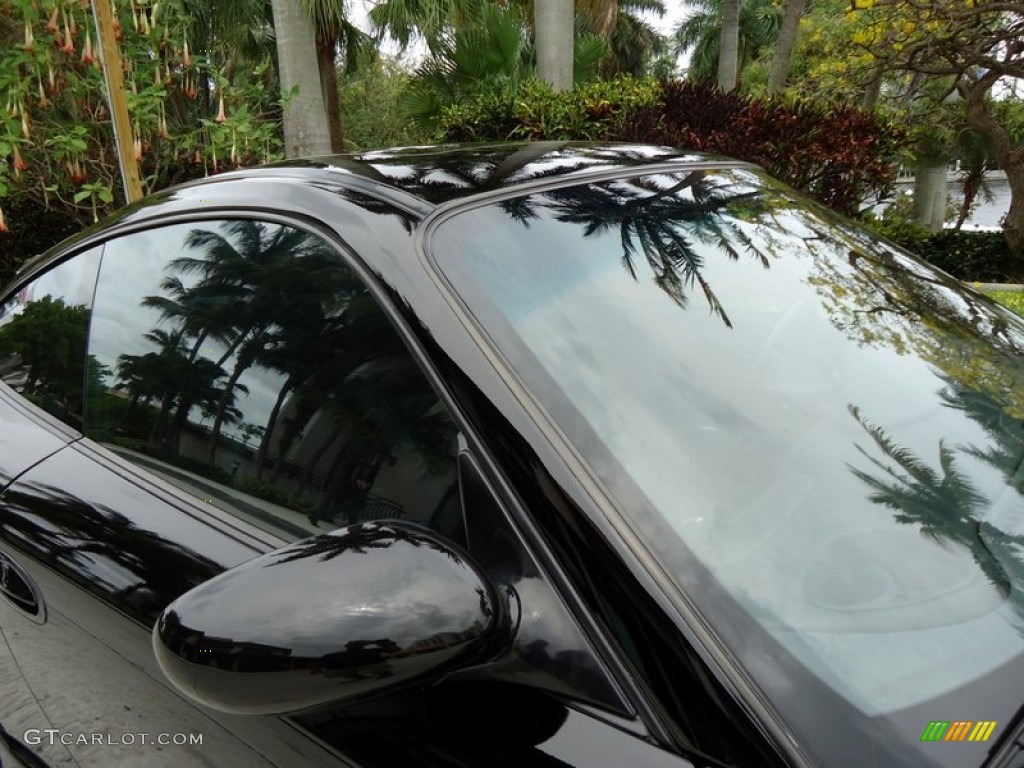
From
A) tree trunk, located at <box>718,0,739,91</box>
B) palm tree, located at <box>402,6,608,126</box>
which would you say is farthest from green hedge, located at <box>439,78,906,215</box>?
tree trunk, located at <box>718,0,739,91</box>

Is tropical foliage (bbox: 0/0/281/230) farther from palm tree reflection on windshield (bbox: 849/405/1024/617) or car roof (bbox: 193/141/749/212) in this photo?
palm tree reflection on windshield (bbox: 849/405/1024/617)

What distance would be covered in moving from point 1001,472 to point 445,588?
0.86 metres

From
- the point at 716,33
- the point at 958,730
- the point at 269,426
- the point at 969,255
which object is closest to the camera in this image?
the point at 958,730

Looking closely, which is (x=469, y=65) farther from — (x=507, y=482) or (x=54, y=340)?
(x=507, y=482)

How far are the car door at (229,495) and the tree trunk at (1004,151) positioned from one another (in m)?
14.1

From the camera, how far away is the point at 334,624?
3.11 feet

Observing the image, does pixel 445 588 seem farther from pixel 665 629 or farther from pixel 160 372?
pixel 160 372

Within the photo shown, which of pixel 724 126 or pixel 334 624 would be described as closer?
pixel 334 624

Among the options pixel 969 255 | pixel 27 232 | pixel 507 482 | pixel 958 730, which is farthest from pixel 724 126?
pixel 969 255

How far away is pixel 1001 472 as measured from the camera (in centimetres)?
131

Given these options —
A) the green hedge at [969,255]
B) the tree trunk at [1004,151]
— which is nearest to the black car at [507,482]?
the green hedge at [969,255]

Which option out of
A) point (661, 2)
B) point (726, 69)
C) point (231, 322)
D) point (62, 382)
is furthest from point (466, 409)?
point (661, 2)

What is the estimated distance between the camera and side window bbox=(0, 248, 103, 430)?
1.79m

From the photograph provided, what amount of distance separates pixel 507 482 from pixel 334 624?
0.25 meters
